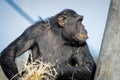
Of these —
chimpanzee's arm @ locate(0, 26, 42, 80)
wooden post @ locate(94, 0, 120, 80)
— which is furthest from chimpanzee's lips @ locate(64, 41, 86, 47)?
wooden post @ locate(94, 0, 120, 80)

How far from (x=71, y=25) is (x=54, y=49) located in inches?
17.2

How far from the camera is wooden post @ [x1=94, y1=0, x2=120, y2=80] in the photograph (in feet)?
7.21

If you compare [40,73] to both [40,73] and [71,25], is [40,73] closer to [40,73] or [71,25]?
[40,73]

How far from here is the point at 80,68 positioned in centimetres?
410

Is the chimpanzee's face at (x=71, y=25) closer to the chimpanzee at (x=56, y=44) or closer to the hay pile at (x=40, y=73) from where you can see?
the chimpanzee at (x=56, y=44)

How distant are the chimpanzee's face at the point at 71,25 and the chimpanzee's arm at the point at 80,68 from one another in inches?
9.3

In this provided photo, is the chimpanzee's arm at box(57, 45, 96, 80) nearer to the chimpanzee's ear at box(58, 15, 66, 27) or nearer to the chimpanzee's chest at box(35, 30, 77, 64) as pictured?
the chimpanzee's chest at box(35, 30, 77, 64)

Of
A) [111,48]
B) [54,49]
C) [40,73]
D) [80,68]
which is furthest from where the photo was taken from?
[54,49]

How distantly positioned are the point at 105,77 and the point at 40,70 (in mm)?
1217

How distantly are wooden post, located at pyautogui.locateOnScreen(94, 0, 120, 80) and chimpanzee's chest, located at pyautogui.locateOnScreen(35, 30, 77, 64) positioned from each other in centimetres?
221

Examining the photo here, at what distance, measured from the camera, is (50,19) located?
4723 mm

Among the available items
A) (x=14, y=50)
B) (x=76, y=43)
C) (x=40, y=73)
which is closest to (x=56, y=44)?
(x=76, y=43)

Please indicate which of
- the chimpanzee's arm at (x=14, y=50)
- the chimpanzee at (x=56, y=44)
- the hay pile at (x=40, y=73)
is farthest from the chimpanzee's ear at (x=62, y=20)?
the hay pile at (x=40, y=73)

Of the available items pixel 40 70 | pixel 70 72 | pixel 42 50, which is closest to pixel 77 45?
pixel 42 50
